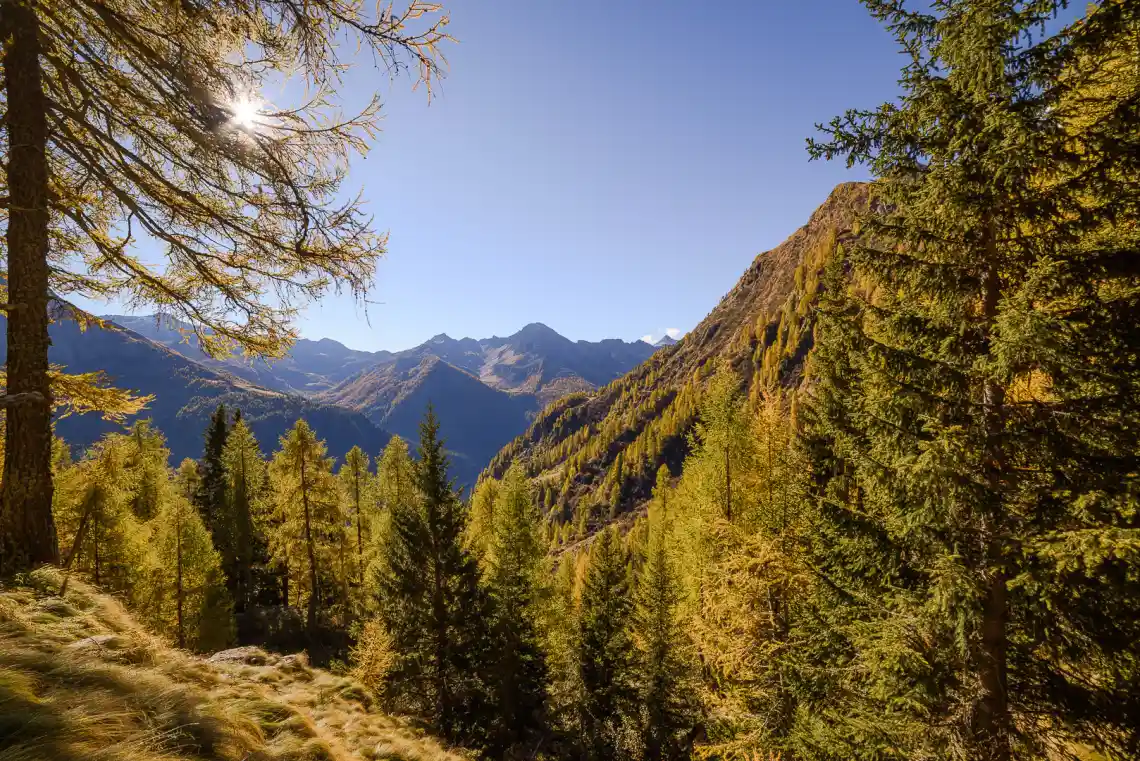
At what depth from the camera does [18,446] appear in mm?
5801

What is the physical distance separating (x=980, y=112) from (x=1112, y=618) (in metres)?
5.88

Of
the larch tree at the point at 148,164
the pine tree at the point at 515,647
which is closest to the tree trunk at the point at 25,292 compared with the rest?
the larch tree at the point at 148,164

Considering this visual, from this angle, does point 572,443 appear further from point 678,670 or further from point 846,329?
point 846,329

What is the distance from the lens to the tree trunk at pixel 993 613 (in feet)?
17.6

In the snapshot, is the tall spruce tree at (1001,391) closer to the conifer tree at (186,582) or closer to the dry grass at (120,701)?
the dry grass at (120,701)

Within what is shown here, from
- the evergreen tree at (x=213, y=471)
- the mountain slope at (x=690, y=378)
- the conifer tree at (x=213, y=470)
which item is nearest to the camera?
the evergreen tree at (x=213, y=471)

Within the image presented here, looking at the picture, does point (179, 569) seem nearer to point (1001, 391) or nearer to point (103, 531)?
point (103, 531)

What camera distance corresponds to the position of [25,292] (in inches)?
227

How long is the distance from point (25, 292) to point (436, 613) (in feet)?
49.2

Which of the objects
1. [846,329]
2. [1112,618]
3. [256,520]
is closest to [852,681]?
[1112,618]

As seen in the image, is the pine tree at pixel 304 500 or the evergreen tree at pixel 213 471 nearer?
the pine tree at pixel 304 500

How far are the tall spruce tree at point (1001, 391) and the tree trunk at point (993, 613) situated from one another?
24 millimetres

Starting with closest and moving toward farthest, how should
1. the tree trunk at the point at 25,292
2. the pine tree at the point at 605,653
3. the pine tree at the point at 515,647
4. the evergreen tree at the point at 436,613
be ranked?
the tree trunk at the point at 25,292 < the evergreen tree at the point at 436,613 < the pine tree at the point at 515,647 < the pine tree at the point at 605,653

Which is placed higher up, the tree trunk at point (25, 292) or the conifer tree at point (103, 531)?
the tree trunk at point (25, 292)
